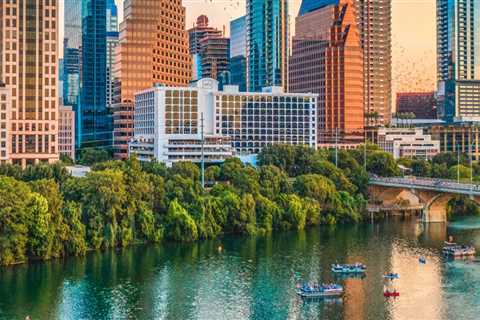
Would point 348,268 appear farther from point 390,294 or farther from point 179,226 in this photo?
point 179,226

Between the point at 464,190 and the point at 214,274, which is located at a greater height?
the point at 464,190

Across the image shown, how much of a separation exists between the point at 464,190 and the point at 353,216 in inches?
821

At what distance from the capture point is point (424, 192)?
5536 inches

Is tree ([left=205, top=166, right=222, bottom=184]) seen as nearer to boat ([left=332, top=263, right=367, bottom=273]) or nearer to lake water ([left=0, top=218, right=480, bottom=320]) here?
lake water ([left=0, top=218, right=480, bottom=320])

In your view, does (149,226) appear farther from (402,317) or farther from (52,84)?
(52,84)

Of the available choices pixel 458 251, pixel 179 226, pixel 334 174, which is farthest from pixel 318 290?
pixel 334 174

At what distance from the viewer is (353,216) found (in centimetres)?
14012

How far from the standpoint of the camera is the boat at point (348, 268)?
94438 millimetres

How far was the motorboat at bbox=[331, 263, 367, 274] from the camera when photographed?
9444 cm

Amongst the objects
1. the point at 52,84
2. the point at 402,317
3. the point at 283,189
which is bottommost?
the point at 402,317

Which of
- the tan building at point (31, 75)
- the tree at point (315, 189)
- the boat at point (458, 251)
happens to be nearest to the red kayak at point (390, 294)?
the boat at point (458, 251)

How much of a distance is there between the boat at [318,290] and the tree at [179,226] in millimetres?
32874

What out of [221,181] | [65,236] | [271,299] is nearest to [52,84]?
[221,181]

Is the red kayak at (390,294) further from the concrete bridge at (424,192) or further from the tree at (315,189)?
the tree at (315,189)
